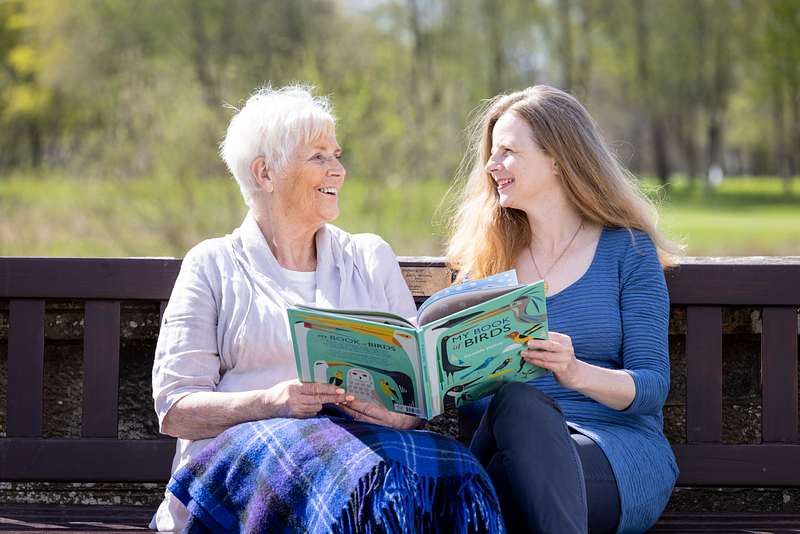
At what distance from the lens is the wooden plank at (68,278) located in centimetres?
256

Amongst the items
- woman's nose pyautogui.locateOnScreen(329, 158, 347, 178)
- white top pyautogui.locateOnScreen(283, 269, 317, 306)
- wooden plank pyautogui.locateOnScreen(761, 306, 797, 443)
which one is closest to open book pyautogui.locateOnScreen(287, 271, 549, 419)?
white top pyautogui.locateOnScreen(283, 269, 317, 306)

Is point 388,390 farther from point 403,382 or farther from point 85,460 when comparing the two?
A: point 85,460

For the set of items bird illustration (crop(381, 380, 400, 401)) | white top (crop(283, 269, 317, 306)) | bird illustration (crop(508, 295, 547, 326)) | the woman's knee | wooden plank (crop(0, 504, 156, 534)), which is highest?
white top (crop(283, 269, 317, 306))

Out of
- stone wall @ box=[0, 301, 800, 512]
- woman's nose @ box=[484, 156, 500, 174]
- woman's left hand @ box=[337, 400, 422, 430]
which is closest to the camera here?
woman's left hand @ box=[337, 400, 422, 430]

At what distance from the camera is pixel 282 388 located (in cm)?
197

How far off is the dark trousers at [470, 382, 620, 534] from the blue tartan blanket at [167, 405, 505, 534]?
96 millimetres

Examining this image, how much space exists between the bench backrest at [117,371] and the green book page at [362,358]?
0.95 m

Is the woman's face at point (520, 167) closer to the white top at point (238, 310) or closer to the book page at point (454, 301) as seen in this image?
the white top at point (238, 310)

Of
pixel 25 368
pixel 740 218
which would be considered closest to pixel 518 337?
pixel 25 368

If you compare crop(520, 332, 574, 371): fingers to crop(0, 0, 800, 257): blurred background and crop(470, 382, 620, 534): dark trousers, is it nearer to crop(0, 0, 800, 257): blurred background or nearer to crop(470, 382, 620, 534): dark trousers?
crop(470, 382, 620, 534): dark trousers

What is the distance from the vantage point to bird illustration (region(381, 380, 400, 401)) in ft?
6.11

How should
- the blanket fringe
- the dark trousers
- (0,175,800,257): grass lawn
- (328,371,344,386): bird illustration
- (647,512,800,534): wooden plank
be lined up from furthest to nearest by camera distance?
(0,175,800,257): grass lawn → (647,512,800,534): wooden plank → (328,371,344,386): bird illustration → the dark trousers → the blanket fringe

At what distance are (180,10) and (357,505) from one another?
67.1ft

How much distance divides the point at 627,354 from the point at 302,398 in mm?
989
